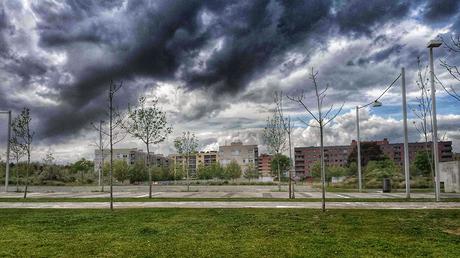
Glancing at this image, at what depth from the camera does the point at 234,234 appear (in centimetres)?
1207

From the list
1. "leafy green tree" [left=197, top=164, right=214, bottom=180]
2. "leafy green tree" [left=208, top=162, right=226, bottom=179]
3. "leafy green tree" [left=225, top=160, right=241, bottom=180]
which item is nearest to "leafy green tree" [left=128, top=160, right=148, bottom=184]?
"leafy green tree" [left=208, top=162, right=226, bottom=179]

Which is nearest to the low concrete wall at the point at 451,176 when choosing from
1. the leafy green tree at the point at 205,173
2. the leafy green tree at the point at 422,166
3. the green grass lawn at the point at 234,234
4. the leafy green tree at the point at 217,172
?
the green grass lawn at the point at 234,234

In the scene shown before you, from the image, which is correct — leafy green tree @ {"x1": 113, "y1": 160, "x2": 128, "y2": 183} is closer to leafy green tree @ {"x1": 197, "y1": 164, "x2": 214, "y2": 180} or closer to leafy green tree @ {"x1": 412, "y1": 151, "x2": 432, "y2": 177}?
leafy green tree @ {"x1": 197, "y1": 164, "x2": 214, "y2": 180}

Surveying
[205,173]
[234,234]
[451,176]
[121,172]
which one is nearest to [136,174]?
[121,172]

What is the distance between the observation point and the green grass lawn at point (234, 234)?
992 cm

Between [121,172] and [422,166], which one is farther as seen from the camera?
[422,166]

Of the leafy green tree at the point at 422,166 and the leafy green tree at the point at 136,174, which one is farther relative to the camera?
the leafy green tree at the point at 136,174

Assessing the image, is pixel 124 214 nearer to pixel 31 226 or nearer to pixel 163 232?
pixel 31 226

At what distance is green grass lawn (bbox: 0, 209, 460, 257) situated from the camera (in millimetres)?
9922

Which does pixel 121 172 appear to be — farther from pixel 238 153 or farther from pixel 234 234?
pixel 238 153

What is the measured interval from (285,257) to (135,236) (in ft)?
15.8

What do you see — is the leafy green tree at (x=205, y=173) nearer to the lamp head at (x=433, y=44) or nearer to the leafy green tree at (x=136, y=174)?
the leafy green tree at (x=136, y=174)

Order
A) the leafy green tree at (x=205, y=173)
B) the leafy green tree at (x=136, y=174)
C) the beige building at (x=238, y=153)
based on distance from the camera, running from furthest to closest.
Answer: the beige building at (x=238, y=153)
the leafy green tree at (x=205, y=173)
the leafy green tree at (x=136, y=174)

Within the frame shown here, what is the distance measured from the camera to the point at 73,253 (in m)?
9.88
